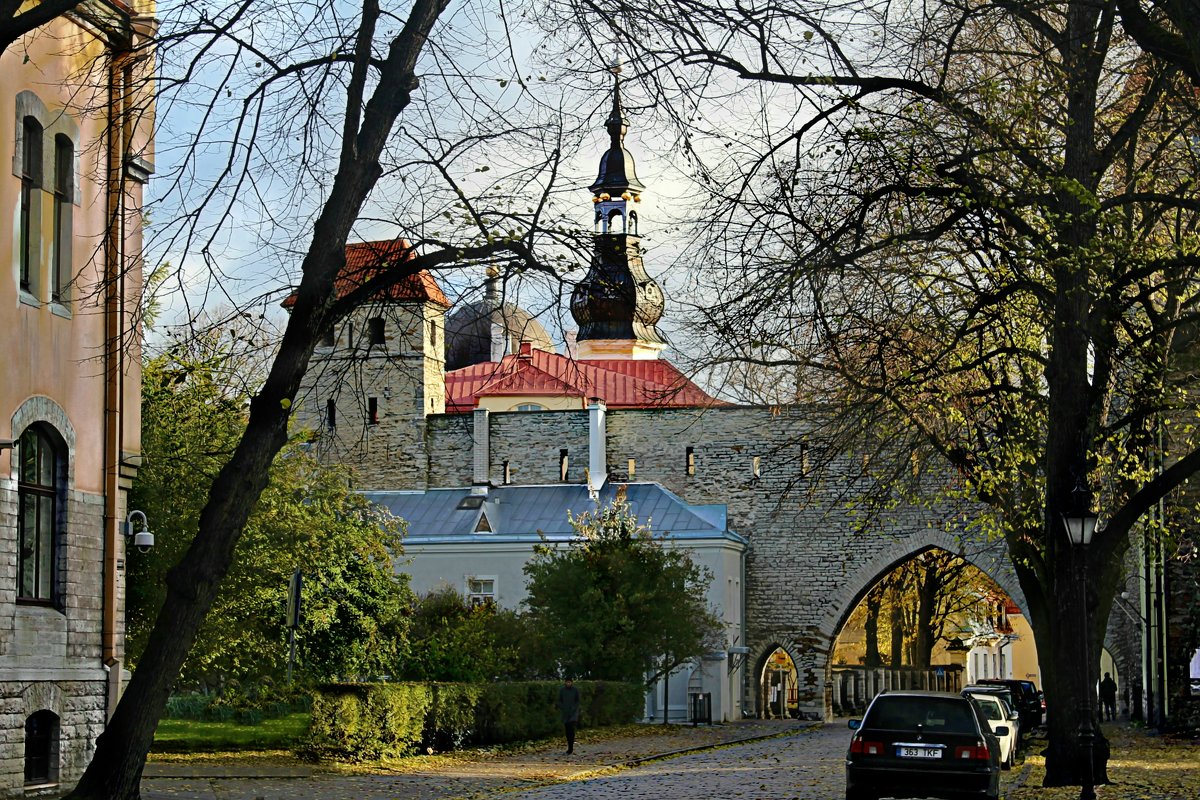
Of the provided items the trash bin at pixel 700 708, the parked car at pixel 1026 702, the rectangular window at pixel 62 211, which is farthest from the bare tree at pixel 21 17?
the trash bin at pixel 700 708

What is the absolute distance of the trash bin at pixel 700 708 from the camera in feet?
143

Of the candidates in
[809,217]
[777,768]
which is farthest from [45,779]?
[777,768]

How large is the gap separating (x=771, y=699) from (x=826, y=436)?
31708mm

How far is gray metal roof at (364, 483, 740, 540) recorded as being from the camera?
49.8 m

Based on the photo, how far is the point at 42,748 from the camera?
57.3 feet

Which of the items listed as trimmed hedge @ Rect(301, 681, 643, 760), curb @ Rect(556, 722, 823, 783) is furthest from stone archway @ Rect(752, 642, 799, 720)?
trimmed hedge @ Rect(301, 681, 643, 760)

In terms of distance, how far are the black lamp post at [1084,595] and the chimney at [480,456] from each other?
3403 centimetres

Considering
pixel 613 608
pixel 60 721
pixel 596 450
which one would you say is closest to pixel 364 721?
pixel 60 721

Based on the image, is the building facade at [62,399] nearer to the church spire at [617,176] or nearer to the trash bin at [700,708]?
the trash bin at [700,708]

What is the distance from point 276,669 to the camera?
1443 inches

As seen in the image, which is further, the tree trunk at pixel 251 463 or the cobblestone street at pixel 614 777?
Result: the cobblestone street at pixel 614 777

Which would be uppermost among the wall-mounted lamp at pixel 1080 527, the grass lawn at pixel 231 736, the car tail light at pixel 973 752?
the wall-mounted lamp at pixel 1080 527

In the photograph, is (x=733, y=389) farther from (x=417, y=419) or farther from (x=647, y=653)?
(x=417, y=419)

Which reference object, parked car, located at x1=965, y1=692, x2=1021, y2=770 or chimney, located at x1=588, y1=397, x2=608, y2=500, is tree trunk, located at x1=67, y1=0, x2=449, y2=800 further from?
chimney, located at x1=588, y1=397, x2=608, y2=500
